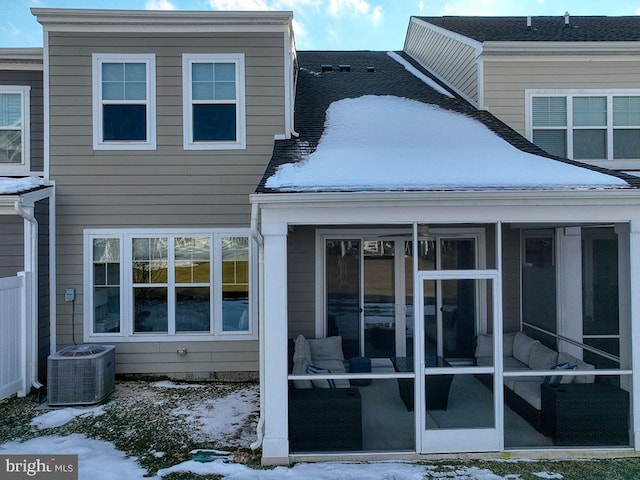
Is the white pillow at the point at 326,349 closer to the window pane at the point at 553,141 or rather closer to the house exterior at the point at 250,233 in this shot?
the house exterior at the point at 250,233

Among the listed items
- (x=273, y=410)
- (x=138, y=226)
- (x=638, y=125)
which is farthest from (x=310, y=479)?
(x=638, y=125)

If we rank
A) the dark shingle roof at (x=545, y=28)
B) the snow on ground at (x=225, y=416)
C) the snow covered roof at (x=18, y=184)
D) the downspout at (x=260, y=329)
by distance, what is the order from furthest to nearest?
1. the dark shingle roof at (x=545, y=28)
2. the snow covered roof at (x=18, y=184)
3. the snow on ground at (x=225, y=416)
4. the downspout at (x=260, y=329)

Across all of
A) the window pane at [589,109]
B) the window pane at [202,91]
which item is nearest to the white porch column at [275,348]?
the window pane at [202,91]

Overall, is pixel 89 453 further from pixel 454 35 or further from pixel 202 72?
pixel 454 35

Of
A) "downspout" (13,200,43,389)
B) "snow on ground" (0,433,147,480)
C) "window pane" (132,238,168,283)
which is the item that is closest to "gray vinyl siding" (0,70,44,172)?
"downspout" (13,200,43,389)

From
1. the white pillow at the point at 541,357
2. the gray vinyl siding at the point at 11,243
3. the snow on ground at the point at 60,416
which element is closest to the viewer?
the snow on ground at the point at 60,416

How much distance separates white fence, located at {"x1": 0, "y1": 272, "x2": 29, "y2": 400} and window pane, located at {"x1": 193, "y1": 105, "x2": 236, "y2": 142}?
3.43 meters

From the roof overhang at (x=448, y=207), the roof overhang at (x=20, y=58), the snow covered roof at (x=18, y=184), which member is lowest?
the roof overhang at (x=448, y=207)

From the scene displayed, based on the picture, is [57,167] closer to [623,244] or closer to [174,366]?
[174,366]

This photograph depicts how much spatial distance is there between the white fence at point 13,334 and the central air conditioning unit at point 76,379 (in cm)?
65

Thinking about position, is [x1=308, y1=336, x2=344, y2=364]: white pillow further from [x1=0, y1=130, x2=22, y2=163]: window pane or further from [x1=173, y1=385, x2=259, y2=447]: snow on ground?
[x1=0, y1=130, x2=22, y2=163]: window pane

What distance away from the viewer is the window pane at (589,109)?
7.91 m

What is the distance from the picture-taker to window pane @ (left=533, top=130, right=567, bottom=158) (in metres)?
7.91

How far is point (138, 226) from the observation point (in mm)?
7059
